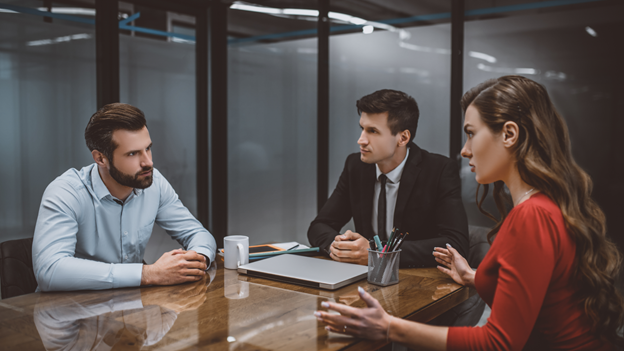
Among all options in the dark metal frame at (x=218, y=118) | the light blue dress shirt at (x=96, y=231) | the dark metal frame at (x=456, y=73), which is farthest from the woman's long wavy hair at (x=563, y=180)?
the dark metal frame at (x=218, y=118)

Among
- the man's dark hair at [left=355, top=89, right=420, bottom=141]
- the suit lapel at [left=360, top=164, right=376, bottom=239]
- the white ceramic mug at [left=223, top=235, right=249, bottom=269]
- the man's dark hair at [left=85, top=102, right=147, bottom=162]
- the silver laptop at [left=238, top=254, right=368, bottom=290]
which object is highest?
the man's dark hair at [left=355, top=89, right=420, bottom=141]

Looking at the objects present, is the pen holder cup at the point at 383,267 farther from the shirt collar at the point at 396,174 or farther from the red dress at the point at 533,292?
the shirt collar at the point at 396,174

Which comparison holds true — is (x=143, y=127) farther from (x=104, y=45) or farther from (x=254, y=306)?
(x=104, y=45)

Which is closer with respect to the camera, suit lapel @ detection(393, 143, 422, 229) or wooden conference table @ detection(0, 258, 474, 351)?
wooden conference table @ detection(0, 258, 474, 351)

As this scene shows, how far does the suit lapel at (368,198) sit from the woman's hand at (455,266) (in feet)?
1.91

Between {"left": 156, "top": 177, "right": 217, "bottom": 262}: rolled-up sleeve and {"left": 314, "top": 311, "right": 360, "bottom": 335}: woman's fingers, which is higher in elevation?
{"left": 156, "top": 177, "right": 217, "bottom": 262}: rolled-up sleeve

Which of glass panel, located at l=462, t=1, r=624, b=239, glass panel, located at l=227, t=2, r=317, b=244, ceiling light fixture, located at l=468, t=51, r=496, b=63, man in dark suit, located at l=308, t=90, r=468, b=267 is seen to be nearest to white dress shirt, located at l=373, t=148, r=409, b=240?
man in dark suit, located at l=308, t=90, r=468, b=267

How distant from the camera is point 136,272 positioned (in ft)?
4.92

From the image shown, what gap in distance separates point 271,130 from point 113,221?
9.13 ft

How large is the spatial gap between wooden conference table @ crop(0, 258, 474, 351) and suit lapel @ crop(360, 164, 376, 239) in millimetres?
664

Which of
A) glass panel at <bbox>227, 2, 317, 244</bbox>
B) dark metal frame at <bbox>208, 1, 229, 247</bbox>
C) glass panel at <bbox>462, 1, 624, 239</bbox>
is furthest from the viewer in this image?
dark metal frame at <bbox>208, 1, 229, 247</bbox>

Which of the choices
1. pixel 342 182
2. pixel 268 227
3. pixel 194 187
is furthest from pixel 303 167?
pixel 342 182

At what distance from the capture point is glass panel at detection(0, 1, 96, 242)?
10.7 feet

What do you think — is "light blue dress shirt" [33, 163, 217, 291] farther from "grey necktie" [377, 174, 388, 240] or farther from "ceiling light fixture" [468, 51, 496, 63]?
"ceiling light fixture" [468, 51, 496, 63]
